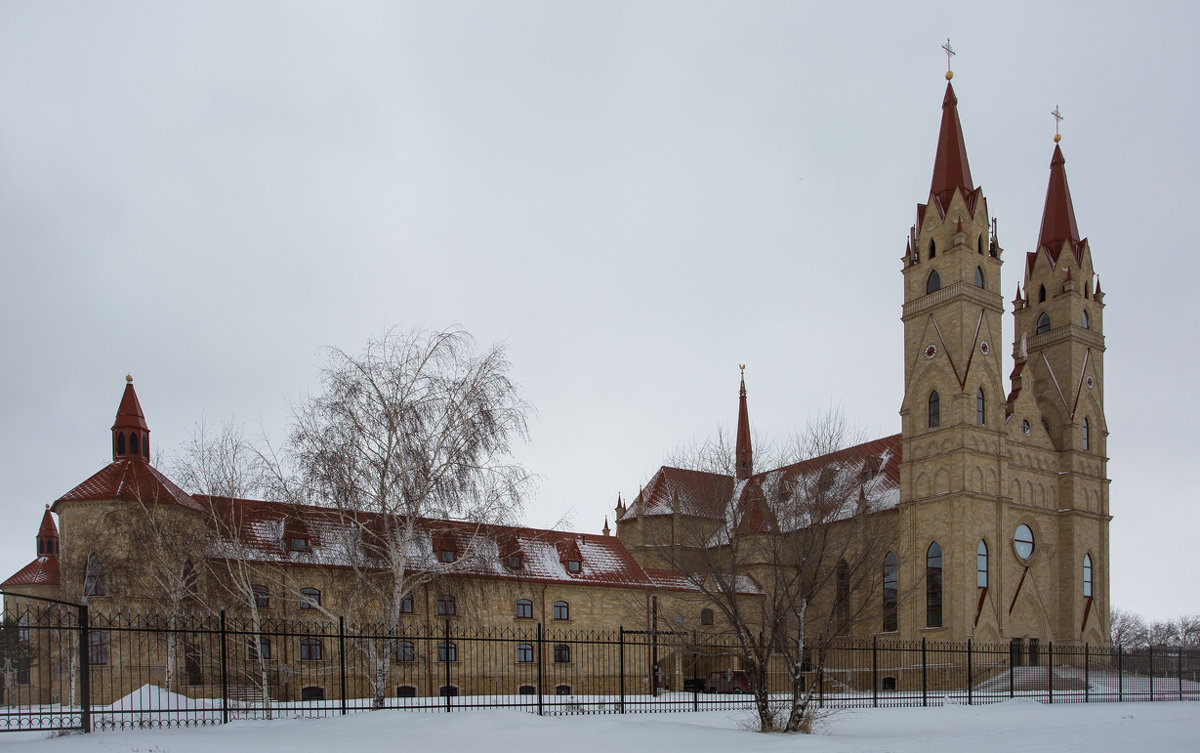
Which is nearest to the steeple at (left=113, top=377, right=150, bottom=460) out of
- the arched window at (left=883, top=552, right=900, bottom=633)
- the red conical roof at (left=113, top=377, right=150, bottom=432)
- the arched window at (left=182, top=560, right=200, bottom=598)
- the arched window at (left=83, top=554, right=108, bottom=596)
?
the red conical roof at (left=113, top=377, right=150, bottom=432)

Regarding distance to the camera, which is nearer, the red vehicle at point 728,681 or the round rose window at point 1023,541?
the red vehicle at point 728,681

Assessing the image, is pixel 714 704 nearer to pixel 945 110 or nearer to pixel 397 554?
pixel 397 554

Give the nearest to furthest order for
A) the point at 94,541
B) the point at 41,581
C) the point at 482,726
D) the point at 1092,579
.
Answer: the point at 482,726
the point at 94,541
the point at 41,581
the point at 1092,579

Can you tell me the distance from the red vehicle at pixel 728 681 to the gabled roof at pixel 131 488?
2118 centimetres

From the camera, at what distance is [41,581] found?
149 feet

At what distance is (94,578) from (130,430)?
35.2 feet

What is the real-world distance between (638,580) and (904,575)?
13502 millimetres

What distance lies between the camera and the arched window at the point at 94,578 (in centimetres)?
3347

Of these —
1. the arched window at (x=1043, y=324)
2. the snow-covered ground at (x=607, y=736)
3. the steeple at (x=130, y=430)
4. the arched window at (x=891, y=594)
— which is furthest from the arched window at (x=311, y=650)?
the arched window at (x=1043, y=324)

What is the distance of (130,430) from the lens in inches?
1705

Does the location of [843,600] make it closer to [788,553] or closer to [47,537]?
[788,553]

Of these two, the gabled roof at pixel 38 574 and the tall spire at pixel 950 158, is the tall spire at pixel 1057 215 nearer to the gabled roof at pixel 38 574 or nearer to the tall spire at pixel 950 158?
the tall spire at pixel 950 158

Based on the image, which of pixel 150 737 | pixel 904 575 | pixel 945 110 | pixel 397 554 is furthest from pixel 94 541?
pixel 945 110

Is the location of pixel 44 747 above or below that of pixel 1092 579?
above
